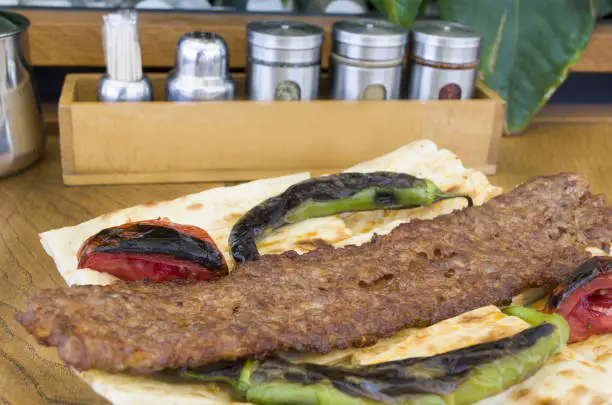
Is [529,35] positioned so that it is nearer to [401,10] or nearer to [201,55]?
[401,10]

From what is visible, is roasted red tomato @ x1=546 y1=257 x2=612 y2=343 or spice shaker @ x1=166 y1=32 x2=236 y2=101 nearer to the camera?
roasted red tomato @ x1=546 y1=257 x2=612 y2=343

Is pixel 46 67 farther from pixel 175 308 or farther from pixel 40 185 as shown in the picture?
pixel 175 308

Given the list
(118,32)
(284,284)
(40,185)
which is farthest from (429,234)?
(40,185)

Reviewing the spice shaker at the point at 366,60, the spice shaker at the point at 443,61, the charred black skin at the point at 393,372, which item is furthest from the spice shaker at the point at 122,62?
the charred black skin at the point at 393,372

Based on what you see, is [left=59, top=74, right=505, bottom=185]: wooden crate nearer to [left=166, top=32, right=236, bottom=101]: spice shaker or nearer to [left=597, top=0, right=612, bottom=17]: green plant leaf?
[left=166, top=32, right=236, bottom=101]: spice shaker

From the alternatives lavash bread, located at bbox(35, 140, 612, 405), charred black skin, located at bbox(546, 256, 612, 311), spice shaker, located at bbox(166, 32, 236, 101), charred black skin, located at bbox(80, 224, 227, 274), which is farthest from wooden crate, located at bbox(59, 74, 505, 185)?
charred black skin, located at bbox(546, 256, 612, 311)

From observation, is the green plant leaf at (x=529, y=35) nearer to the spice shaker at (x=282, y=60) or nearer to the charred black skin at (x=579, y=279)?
the spice shaker at (x=282, y=60)

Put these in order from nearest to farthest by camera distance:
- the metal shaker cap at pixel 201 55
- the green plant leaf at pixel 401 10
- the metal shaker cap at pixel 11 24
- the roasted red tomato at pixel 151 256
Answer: the roasted red tomato at pixel 151 256, the metal shaker cap at pixel 11 24, the metal shaker cap at pixel 201 55, the green plant leaf at pixel 401 10
